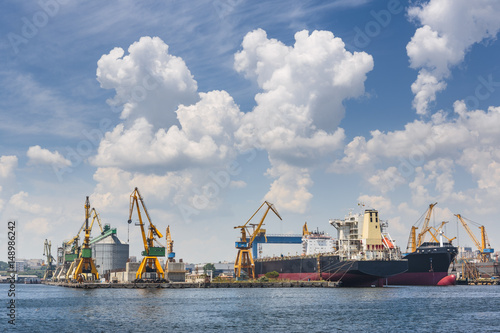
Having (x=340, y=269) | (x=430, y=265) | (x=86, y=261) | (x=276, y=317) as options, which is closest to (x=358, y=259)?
(x=340, y=269)

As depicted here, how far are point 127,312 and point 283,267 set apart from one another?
287 feet

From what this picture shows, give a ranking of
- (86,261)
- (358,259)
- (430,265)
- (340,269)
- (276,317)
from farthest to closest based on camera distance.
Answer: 1. (86,261)
2. (430,265)
3. (340,269)
4. (358,259)
5. (276,317)

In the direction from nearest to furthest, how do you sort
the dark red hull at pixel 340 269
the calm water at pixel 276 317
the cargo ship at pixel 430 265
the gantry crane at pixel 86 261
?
1. the calm water at pixel 276 317
2. the dark red hull at pixel 340 269
3. the cargo ship at pixel 430 265
4. the gantry crane at pixel 86 261

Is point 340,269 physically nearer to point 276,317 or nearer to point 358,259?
point 358,259

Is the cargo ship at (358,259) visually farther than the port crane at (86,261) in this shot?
No

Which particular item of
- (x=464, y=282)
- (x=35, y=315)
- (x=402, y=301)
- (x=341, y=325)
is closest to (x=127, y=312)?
(x=35, y=315)

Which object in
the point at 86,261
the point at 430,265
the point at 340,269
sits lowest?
the point at 430,265

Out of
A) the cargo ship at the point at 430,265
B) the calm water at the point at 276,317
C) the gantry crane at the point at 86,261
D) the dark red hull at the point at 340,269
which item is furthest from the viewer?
the gantry crane at the point at 86,261

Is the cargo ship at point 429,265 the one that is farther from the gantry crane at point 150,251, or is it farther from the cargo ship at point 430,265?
the gantry crane at point 150,251

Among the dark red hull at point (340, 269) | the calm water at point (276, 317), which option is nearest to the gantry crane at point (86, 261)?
the dark red hull at point (340, 269)

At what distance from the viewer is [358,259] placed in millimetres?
122938

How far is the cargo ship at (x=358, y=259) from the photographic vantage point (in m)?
120

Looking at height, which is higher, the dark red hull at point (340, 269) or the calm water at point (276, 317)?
the dark red hull at point (340, 269)

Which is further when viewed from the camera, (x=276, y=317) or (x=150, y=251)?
(x=150, y=251)
